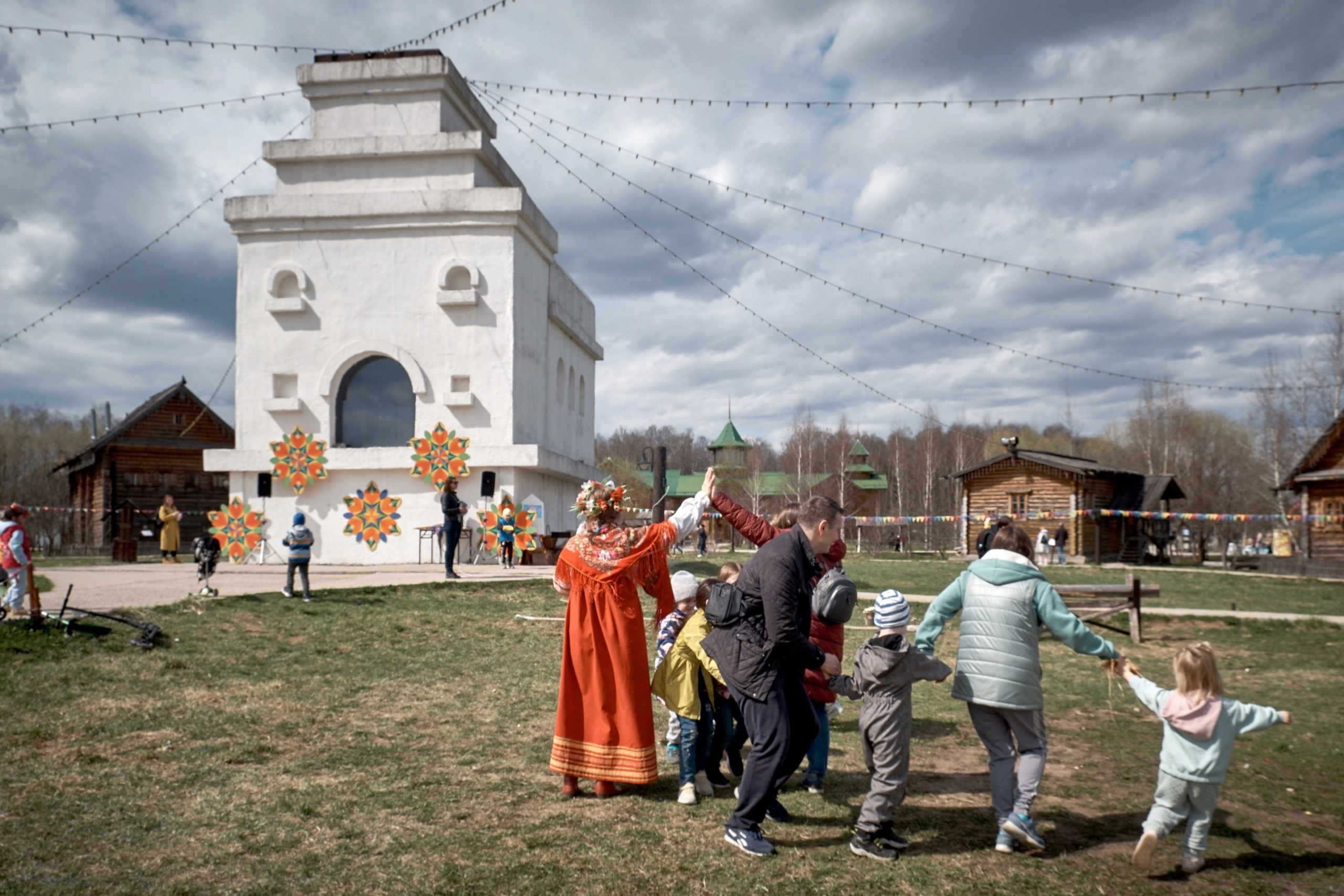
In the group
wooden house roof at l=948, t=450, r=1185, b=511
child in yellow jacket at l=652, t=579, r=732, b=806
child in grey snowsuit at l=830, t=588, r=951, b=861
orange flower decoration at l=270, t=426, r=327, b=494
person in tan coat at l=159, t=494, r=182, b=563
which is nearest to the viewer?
child in grey snowsuit at l=830, t=588, r=951, b=861

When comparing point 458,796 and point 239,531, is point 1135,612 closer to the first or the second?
point 458,796

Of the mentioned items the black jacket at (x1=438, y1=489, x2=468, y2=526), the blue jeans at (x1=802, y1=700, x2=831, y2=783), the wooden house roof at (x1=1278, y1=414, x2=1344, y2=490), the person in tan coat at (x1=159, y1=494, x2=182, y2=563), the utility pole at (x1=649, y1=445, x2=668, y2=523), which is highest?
the wooden house roof at (x1=1278, y1=414, x2=1344, y2=490)

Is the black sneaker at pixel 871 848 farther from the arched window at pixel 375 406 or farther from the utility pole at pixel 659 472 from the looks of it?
the arched window at pixel 375 406

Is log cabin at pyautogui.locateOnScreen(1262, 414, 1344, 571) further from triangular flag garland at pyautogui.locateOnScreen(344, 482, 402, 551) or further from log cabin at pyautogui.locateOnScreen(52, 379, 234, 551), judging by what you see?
log cabin at pyautogui.locateOnScreen(52, 379, 234, 551)

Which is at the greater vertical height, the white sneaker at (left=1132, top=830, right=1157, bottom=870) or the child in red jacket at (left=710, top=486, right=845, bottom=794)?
the child in red jacket at (left=710, top=486, right=845, bottom=794)

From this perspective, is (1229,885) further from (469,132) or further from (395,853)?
(469,132)

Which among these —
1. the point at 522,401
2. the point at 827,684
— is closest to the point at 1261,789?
the point at 827,684

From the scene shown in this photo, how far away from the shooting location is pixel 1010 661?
14.8ft

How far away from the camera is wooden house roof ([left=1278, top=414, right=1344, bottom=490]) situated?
91.8 feet

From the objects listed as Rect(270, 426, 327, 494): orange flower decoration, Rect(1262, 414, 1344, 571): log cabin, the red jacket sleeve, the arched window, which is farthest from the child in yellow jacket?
Rect(1262, 414, 1344, 571): log cabin

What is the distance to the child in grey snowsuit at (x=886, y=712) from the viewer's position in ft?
14.4

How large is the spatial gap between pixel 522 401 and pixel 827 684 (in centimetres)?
1552

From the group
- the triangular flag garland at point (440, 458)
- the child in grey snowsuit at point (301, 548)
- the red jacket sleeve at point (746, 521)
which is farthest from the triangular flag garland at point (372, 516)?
the red jacket sleeve at point (746, 521)

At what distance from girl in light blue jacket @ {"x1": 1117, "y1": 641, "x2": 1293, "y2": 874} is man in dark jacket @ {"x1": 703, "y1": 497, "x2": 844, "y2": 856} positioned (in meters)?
1.65
